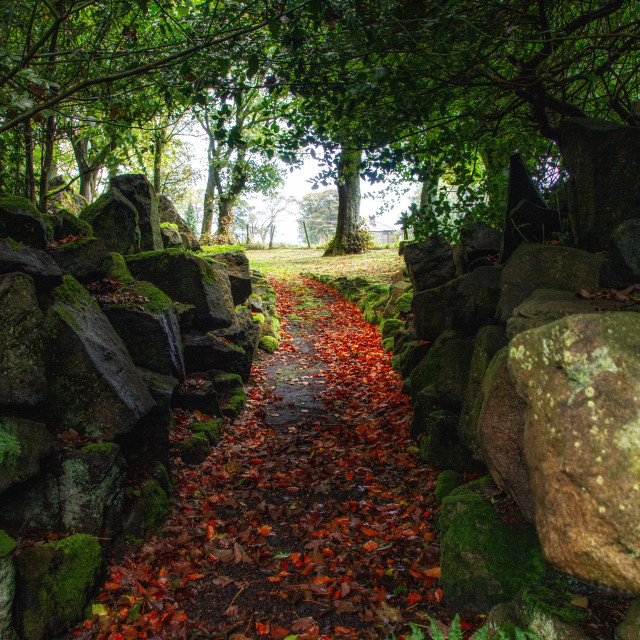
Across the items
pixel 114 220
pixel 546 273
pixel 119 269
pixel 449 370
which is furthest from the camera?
pixel 114 220

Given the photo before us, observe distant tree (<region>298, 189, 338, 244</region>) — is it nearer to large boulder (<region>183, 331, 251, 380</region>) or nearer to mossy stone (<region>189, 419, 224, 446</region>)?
large boulder (<region>183, 331, 251, 380</region>)

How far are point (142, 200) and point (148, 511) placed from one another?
237 inches

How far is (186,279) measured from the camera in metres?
8.07

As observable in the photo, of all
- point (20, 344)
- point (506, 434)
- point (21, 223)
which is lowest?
point (506, 434)

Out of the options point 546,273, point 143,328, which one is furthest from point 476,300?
point 143,328

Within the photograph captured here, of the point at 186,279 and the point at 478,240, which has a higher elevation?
A: the point at 478,240

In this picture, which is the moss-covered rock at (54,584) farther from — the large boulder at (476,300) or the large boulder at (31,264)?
the large boulder at (476,300)

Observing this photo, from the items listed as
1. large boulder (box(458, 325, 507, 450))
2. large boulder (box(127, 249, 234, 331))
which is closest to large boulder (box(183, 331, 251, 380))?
large boulder (box(127, 249, 234, 331))

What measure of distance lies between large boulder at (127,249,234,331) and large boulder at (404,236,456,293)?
143 inches

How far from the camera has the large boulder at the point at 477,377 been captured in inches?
170

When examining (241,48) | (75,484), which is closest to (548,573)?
(75,484)

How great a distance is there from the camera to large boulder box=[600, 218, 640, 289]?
353 centimetres

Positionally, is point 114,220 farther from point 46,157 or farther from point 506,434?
point 506,434

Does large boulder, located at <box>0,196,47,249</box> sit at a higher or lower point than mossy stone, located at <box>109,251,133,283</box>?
higher
